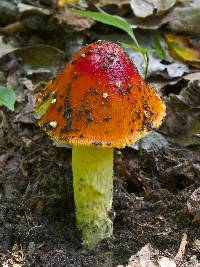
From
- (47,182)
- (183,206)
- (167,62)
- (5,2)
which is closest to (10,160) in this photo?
(47,182)

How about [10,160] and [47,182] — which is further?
[10,160]

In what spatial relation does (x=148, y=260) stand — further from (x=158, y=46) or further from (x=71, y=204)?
(x=158, y=46)

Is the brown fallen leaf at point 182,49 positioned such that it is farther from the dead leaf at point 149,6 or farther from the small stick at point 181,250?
the small stick at point 181,250

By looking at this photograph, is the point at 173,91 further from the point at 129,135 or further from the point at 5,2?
the point at 5,2

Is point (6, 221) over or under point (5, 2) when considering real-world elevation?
under

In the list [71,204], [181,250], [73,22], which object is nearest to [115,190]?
[71,204]
